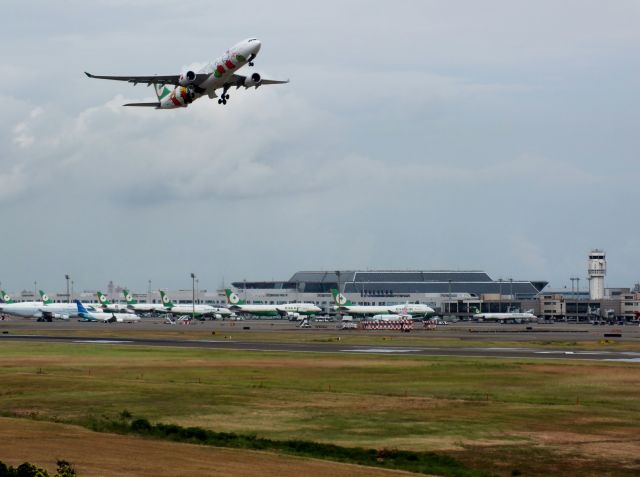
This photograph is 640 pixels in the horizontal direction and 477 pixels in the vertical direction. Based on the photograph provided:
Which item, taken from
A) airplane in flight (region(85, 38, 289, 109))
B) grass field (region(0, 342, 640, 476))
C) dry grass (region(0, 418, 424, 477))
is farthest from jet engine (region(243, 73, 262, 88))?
dry grass (region(0, 418, 424, 477))

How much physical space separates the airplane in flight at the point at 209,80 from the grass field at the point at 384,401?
2320 cm

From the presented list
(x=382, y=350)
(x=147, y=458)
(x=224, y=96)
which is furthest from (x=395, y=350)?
(x=147, y=458)

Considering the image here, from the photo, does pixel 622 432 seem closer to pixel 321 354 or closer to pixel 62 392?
pixel 62 392

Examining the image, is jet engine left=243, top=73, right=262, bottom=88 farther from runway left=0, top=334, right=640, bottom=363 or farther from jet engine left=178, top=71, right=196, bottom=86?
runway left=0, top=334, right=640, bottom=363

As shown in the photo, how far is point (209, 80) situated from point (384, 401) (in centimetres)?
3899

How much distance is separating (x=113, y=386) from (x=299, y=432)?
22.1 m

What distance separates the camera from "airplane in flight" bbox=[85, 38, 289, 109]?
3250 inches

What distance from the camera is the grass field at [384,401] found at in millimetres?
43500

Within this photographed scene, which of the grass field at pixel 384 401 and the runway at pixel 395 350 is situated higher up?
the runway at pixel 395 350

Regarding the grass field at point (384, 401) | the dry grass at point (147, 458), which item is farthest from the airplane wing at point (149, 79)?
the dry grass at point (147, 458)

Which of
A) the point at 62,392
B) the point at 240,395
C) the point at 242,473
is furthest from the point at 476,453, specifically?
the point at 62,392

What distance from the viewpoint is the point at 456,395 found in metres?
60.9

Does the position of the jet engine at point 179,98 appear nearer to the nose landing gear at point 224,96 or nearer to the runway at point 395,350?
the nose landing gear at point 224,96

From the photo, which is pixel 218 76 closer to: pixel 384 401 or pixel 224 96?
pixel 224 96
